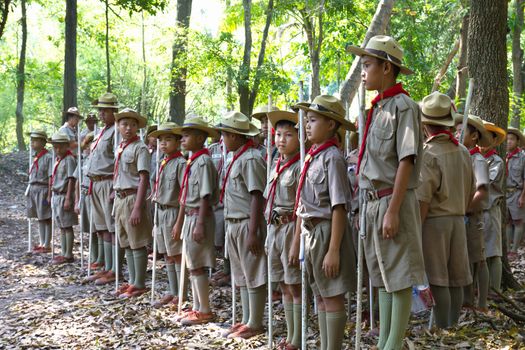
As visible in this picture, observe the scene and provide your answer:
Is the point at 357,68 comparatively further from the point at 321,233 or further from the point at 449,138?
the point at 321,233

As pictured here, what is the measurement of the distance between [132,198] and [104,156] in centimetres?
111

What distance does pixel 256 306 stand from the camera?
6051 mm

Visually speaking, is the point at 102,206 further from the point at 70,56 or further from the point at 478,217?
the point at 70,56

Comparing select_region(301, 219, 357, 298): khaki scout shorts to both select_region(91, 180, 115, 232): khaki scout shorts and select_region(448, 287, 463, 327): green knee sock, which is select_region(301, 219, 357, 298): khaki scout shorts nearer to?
select_region(448, 287, 463, 327): green knee sock

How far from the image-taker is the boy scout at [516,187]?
10805 millimetres

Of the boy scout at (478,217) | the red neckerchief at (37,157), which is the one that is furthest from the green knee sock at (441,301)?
the red neckerchief at (37,157)

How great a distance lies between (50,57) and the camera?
50.2 m

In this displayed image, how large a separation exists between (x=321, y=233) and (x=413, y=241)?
78 cm

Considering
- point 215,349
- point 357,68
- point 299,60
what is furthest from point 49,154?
point 299,60

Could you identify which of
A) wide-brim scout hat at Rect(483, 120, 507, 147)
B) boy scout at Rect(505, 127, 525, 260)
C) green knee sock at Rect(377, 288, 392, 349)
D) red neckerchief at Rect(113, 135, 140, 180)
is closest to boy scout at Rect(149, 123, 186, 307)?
red neckerchief at Rect(113, 135, 140, 180)

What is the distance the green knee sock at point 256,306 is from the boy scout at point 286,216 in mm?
480

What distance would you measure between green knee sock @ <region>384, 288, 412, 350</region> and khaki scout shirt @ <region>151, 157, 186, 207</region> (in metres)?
3.61

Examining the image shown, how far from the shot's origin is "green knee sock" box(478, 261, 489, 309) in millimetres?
6328

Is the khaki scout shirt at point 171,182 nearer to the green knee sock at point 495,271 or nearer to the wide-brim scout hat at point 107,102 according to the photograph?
the wide-brim scout hat at point 107,102
